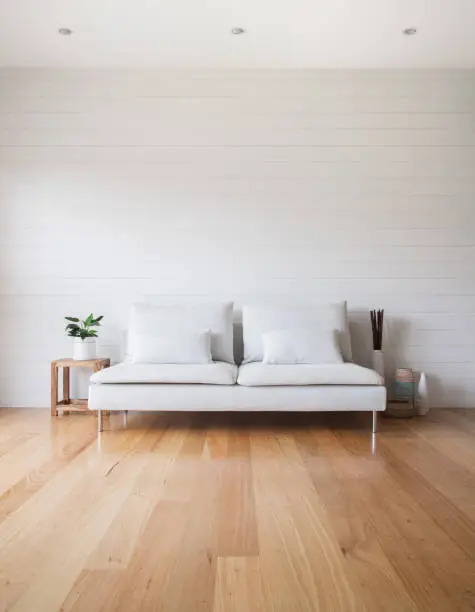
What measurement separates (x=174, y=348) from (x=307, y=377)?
1013 mm

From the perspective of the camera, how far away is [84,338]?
4.77 meters

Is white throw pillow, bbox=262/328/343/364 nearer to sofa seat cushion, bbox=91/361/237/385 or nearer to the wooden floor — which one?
sofa seat cushion, bbox=91/361/237/385

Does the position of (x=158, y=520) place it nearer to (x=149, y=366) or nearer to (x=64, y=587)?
(x=64, y=587)

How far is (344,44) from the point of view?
4.70m

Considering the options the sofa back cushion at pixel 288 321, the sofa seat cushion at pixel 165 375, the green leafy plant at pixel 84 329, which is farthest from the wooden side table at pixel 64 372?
the sofa back cushion at pixel 288 321

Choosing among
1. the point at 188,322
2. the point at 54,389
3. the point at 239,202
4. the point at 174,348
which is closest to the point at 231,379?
the point at 174,348

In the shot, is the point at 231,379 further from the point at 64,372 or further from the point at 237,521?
the point at 237,521

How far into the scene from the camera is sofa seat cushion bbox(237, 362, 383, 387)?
4066mm

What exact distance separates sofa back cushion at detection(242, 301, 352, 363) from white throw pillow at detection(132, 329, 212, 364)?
0.39 meters

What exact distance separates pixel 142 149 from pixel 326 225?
1.68 metres

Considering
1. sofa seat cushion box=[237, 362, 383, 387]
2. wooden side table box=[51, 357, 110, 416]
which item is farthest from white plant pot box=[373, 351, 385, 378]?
wooden side table box=[51, 357, 110, 416]

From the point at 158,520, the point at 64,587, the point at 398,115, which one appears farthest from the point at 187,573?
the point at 398,115

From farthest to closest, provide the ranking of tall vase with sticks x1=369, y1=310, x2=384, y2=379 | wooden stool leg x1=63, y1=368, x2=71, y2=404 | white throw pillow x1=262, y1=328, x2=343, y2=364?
wooden stool leg x1=63, y1=368, x2=71, y2=404, tall vase with sticks x1=369, y1=310, x2=384, y2=379, white throw pillow x1=262, y1=328, x2=343, y2=364

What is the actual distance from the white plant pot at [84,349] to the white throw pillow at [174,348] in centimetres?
45
